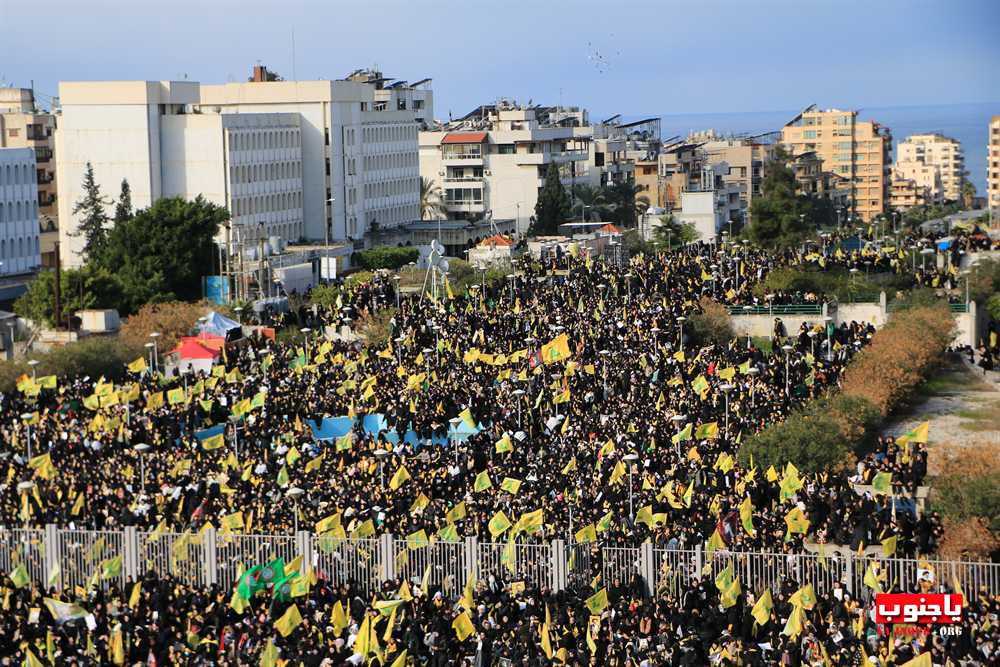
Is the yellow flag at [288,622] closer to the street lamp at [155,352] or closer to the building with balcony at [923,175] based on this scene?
the street lamp at [155,352]

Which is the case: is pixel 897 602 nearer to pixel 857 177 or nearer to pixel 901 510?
pixel 901 510

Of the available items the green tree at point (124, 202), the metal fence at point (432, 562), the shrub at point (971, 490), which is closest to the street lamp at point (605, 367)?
the shrub at point (971, 490)

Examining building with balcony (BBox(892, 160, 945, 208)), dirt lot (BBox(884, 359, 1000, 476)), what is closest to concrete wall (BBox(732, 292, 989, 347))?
dirt lot (BBox(884, 359, 1000, 476))

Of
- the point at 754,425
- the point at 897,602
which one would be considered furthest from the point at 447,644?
the point at 754,425

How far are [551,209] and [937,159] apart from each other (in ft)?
307

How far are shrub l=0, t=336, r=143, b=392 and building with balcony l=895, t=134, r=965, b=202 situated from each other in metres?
131

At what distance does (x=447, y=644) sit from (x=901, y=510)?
8.68 meters

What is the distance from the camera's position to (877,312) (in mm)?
50188

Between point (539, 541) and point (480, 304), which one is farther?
point (480, 304)

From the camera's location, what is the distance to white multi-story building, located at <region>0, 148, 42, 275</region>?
76.1 m

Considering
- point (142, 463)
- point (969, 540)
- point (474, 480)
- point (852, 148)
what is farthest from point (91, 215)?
point (852, 148)

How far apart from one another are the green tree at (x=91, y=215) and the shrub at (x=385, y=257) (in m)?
10.6

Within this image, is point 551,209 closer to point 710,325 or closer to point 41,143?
point 41,143

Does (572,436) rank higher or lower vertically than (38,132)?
lower
